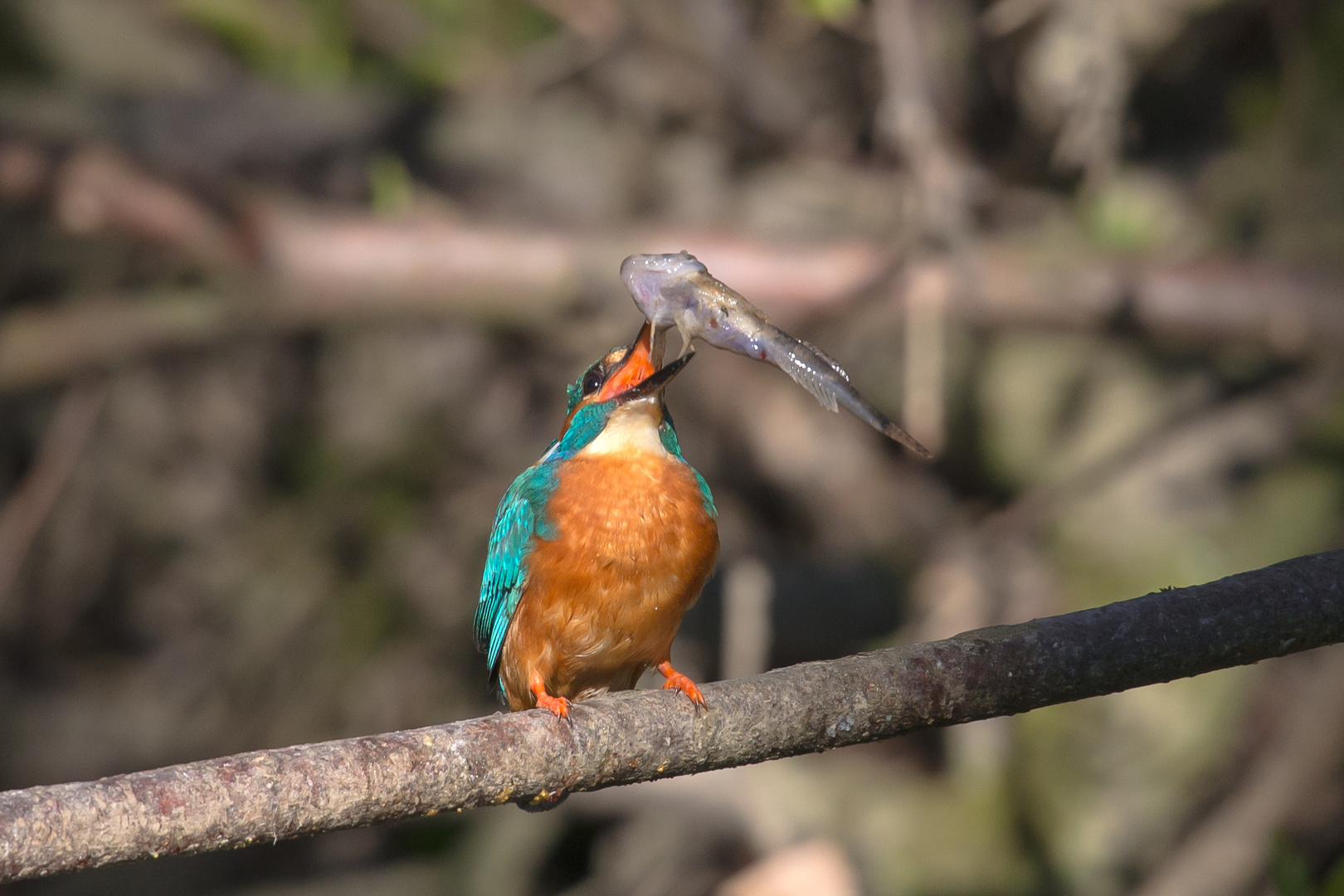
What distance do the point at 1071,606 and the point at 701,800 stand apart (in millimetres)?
1458

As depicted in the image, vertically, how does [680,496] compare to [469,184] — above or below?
below

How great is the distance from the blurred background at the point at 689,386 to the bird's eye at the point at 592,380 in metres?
1.77

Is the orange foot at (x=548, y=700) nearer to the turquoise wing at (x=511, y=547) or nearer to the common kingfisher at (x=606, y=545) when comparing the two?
the common kingfisher at (x=606, y=545)

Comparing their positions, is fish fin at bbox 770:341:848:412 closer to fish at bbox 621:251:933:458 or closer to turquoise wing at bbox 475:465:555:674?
→ fish at bbox 621:251:933:458

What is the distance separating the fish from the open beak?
0.14m

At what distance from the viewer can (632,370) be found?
7.48 ft

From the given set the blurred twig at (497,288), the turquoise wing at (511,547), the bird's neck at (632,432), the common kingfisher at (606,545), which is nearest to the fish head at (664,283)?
the common kingfisher at (606,545)

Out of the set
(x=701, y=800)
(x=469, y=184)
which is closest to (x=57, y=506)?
(x=469, y=184)

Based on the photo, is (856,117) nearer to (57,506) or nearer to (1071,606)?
(1071,606)

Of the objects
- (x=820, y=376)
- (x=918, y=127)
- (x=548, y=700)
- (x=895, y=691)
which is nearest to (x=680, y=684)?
(x=548, y=700)

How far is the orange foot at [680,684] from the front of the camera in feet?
5.54

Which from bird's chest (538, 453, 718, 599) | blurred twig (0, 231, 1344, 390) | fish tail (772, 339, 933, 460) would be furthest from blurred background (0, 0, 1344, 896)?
fish tail (772, 339, 933, 460)

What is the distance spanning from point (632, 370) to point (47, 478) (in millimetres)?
2865

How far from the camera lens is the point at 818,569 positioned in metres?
4.56
